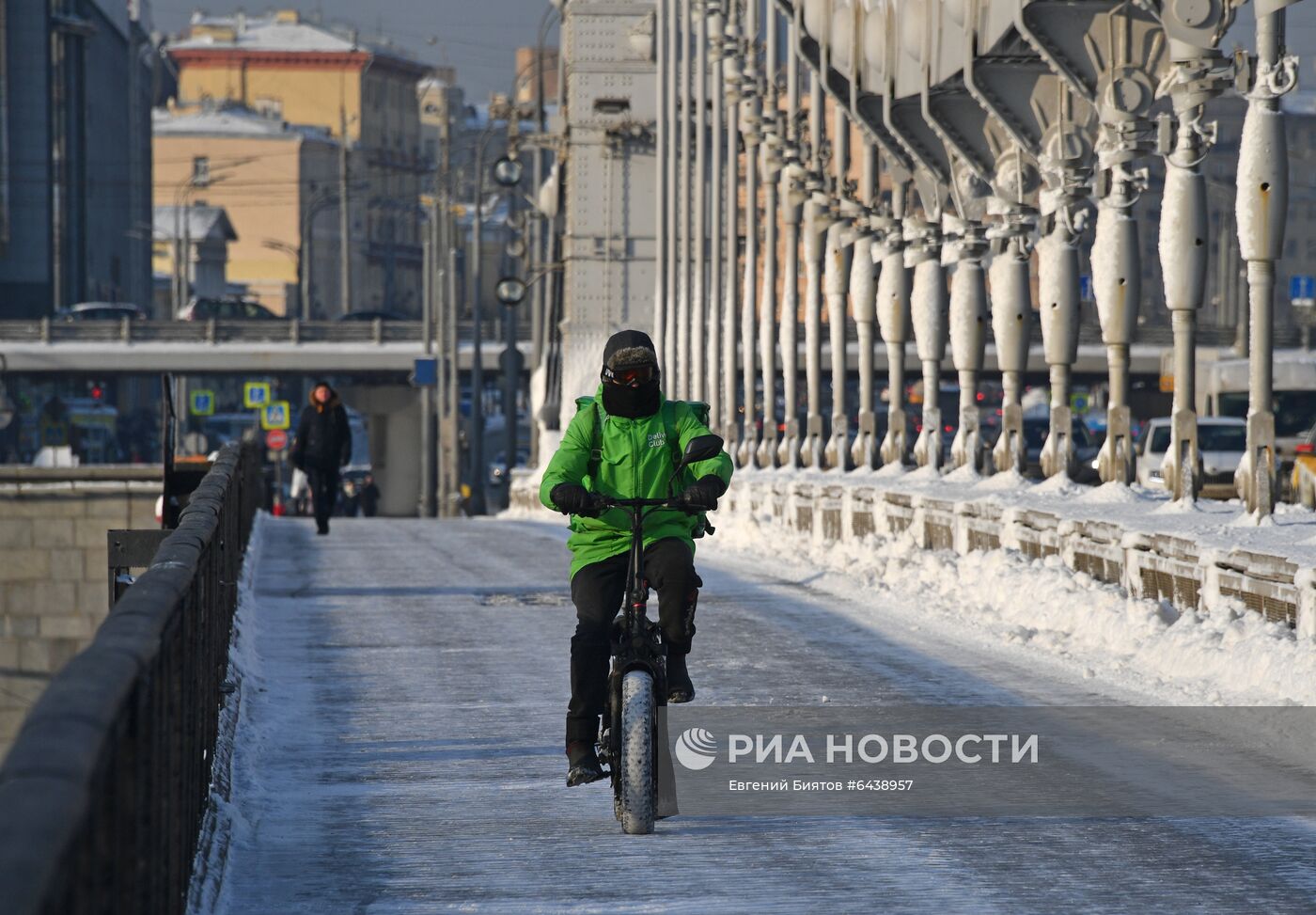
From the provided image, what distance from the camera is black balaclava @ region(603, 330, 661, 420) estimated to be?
8164 mm

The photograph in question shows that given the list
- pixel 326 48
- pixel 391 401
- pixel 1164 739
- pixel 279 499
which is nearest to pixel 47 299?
pixel 391 401

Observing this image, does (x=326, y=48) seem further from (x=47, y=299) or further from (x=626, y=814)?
(x=626, y=814)

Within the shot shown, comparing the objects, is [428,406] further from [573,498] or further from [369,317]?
[573,498]

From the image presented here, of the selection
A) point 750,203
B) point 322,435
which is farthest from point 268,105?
point 322,435

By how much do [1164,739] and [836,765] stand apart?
5.16 ft

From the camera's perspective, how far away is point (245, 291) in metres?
148

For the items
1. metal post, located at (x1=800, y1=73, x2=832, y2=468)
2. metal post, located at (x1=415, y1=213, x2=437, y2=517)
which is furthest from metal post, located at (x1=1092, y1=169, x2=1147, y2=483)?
metal post, located at (x1=415, y1=213, x2=437, y2=517)

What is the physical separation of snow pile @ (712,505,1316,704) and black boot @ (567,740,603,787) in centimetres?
403

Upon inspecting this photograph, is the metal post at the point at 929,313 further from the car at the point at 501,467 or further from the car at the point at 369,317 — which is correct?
the car at the point at 369,317

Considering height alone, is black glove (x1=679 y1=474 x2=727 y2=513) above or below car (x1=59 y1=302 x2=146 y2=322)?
below

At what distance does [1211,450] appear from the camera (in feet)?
118

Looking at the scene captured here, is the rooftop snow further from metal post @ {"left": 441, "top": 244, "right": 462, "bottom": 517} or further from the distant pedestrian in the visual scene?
the distant pedestrian

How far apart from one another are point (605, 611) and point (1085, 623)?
6971mm

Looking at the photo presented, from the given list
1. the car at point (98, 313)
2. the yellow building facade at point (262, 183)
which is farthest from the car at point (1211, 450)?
the yellow building facade at point (262, 183)
